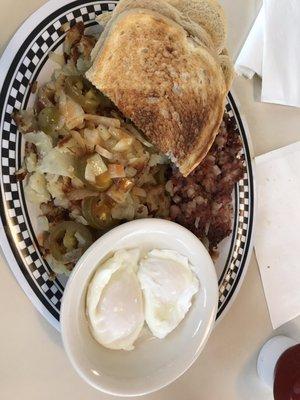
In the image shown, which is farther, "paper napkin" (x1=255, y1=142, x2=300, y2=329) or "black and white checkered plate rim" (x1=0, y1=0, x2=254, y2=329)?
"paper napkin" (x1=255, y1=142, x2=300, y2=329)

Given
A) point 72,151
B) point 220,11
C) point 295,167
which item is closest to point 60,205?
point 72,151

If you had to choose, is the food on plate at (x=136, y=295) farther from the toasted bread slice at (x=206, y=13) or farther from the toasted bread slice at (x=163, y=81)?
the toasted bread slice at (x=206, y=13)

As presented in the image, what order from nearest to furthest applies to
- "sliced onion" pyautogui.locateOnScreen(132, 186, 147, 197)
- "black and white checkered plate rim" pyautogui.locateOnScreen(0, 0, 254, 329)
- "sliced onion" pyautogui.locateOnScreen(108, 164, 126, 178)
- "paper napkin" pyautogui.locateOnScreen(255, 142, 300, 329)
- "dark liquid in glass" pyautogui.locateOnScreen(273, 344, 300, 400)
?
"black and white checkered plate rim" pyautogui.locateOnScreen(0, 0, 254, 329) < "sliced onion" pyautogui.locateOnScreen(108, 164, 126, 178) < "sliced onion" pyautogui.locateOnScreen(132, 186, 147, 197) < "dark liquid in glass" pyautogui.locateOnScreen(273, 344, 300, 400) < "paper napkin" pyautogui.locateOnScreen(255, 142, 300, 329)

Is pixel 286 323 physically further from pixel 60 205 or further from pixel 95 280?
pixel 60 205

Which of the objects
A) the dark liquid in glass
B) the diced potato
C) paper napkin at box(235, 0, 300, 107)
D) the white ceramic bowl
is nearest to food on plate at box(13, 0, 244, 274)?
the diced potato

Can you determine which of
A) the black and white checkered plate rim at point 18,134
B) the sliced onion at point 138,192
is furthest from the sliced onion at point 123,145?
the black and white checkered plate rim at point 18,134

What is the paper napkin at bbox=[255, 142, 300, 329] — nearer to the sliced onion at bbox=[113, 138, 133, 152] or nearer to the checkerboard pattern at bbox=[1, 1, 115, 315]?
the sliced onion at bbox=[113, 138, 133, 152]

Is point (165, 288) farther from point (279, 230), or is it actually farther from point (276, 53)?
point (276, 53)

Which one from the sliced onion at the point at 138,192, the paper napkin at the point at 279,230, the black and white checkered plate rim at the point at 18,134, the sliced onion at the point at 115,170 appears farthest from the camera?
the paper napkin at the point at 279,230
